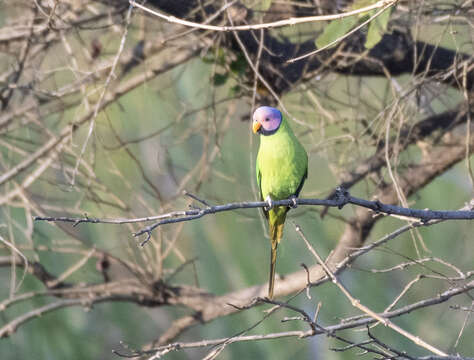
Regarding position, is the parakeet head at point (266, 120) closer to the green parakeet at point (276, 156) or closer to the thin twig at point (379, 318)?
the green parakeet at point (276, 156)

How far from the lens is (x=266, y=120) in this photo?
3184 mm

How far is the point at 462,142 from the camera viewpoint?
3672mm

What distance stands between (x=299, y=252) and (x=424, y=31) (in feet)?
10.6

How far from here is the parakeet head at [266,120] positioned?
3174 millimetres

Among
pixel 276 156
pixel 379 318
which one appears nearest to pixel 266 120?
pixel 276 156

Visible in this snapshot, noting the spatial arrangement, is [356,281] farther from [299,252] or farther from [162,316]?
[162,316]

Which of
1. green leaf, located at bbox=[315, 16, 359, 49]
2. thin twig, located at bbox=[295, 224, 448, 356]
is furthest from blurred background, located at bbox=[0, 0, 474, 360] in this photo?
thin twig, located at bbox=[295, 224, 448, 356]

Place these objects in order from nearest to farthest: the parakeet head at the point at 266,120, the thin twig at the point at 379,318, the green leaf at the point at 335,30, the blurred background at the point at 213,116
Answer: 1. the thin twig at the point at 379,318
2. the green leaf at the point at 335,30
3. the parakeet head at the point at 266,120
4. the blurred background at the point at 213,116

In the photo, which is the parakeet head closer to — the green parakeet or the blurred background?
the green parakeet

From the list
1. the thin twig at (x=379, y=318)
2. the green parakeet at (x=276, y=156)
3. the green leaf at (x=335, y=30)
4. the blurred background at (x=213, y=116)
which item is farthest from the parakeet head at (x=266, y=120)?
the thin twig at (x=379, y=318)

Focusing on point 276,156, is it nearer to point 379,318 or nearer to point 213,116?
point 213,116

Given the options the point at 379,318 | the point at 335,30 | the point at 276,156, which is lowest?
the point at 379,318

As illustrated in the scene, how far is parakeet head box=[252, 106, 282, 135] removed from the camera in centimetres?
317

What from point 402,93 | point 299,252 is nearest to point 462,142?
point 402,93
